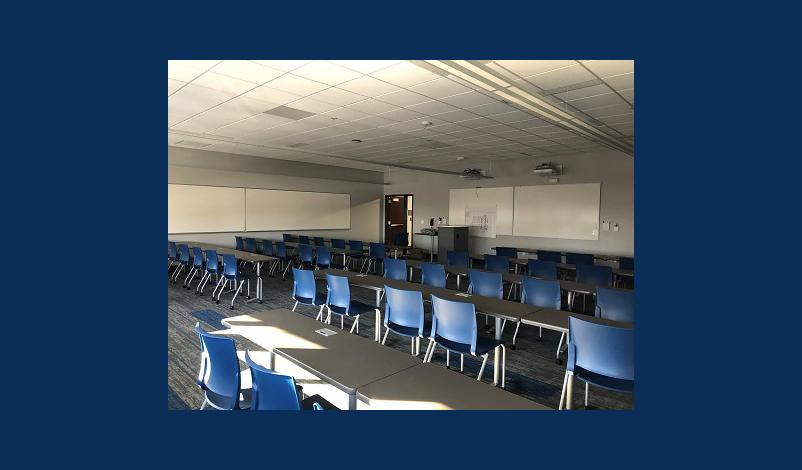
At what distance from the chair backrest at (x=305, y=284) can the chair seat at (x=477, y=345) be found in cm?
189

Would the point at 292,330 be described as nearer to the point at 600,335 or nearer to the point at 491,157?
the point at 600,335

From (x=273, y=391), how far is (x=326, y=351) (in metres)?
0.59

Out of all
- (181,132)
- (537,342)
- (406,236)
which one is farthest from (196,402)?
(406,236)

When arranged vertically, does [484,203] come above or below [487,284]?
above

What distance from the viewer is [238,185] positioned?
1062 cm

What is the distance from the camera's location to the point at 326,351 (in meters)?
2.39

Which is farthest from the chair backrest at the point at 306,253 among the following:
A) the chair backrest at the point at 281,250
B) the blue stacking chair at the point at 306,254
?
the chair backrest at the point at 281,250

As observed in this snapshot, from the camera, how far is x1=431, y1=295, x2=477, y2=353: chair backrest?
3.24 meters

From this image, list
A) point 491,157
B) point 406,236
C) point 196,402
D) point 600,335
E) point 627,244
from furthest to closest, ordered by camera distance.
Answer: point 406,236, point 491,157, point 627,244, point 196,402, point 600,335

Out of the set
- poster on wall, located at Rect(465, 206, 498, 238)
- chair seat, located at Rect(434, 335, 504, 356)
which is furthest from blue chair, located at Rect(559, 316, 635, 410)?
poster on wall, located at Rect(465, 206, 498, 238)

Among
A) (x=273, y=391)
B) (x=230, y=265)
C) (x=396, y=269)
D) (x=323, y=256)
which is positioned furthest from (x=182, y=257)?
(x=273, y=391)

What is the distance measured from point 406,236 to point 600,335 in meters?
11.5

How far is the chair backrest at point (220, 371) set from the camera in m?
2.22

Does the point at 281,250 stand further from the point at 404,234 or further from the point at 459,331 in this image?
the point at 459,331
